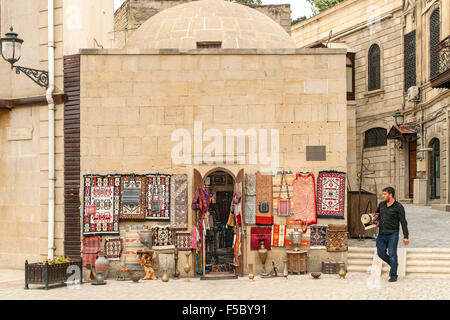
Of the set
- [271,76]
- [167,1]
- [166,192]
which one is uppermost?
[167,1]

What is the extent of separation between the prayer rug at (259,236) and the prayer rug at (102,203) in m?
2.70

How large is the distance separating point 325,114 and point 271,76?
1325 mm

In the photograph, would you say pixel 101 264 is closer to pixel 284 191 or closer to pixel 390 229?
pixel 284 191

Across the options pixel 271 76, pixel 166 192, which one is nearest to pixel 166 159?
pixel 166 192

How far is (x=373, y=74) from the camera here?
2886cm

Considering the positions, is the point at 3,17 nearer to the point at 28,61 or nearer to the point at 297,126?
the point at 28,61

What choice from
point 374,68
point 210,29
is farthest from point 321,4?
point 210,29

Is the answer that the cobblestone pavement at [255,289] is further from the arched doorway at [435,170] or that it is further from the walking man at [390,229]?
the arched doorway at [435,170]

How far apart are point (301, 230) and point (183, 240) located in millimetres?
2350

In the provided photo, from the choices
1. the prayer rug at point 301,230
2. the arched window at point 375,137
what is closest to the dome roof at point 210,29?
the prayer rug at point 301,230

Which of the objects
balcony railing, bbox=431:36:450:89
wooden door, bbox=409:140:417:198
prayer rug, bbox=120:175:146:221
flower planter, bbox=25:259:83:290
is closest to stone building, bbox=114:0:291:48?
balcony railing, bbox=431:36:450:89

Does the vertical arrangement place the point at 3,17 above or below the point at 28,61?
above

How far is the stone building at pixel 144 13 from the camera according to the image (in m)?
23.9

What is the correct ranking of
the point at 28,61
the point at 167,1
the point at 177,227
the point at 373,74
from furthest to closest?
the point at 373,74 < the point at 167,1 < the point at 28,61 < the point at 177,227
